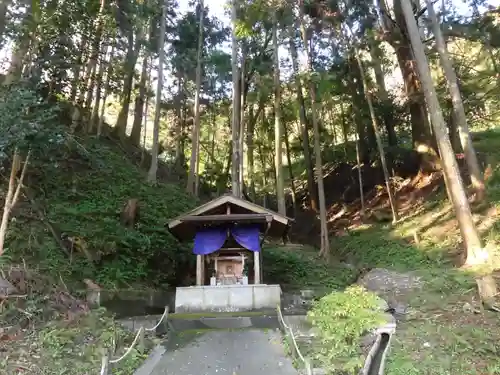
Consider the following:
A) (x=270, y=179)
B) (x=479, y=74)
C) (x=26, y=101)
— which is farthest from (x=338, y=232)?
(x=26, y=101)

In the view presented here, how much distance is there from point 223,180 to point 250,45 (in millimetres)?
10999

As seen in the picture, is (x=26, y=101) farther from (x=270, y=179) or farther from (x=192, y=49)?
(x=270, y=179)

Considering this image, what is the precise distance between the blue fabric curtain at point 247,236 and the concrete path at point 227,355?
3402mm

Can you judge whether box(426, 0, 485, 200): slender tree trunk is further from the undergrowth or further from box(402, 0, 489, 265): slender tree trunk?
the undergrowth

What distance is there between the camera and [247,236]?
12.1 metres

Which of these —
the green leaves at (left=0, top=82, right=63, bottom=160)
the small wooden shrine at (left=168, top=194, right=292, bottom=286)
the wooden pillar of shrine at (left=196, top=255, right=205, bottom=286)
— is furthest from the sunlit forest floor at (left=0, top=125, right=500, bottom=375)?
the small wooden shrine at (left=168, top=194, right=292, bottom=286)

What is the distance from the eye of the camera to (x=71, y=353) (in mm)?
6730

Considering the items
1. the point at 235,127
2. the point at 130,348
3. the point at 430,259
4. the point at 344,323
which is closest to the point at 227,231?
the point at 130,348

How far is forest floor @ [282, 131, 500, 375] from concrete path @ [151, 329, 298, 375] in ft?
6.19

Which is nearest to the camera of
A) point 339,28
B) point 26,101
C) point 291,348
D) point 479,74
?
point 291,348

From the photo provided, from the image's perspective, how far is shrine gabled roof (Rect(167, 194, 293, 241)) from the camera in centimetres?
1173

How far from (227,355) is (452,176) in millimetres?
7449

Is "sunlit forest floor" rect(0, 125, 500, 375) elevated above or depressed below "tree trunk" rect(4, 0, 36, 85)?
below

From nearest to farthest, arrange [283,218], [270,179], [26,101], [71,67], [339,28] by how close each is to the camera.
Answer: [26,101], [71,67], [283,218], [339,28], [270,179]
